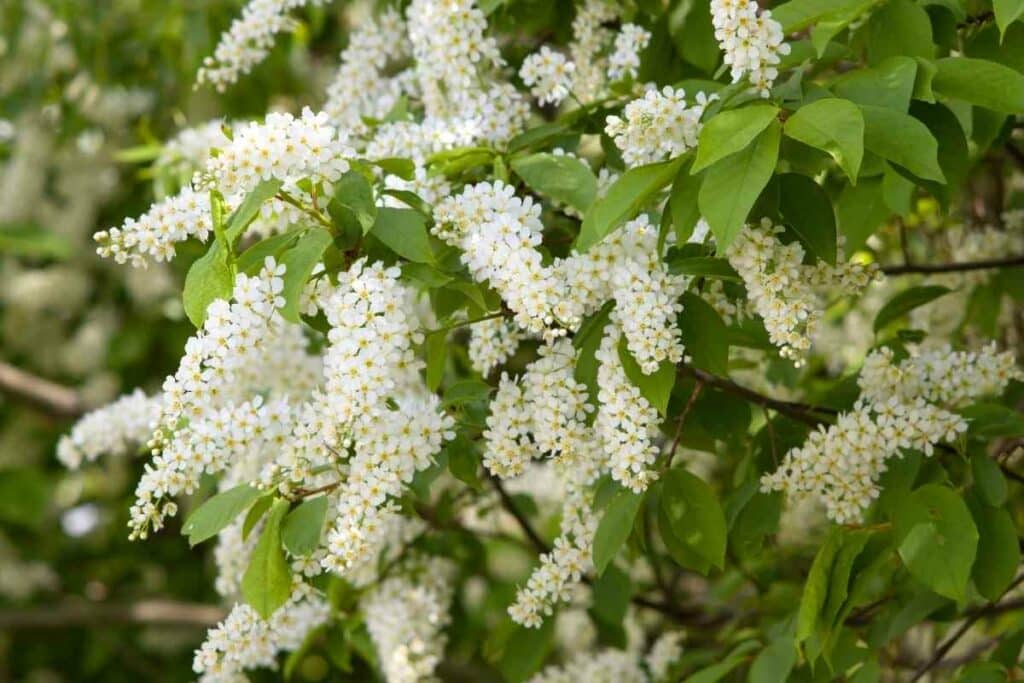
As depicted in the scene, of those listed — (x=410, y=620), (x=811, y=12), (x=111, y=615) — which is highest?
(x=811, y=12)

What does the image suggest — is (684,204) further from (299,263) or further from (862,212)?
(862,212)

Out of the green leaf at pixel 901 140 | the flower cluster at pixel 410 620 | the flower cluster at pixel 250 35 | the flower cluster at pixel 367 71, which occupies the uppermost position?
the green leaf at pixel 901 140

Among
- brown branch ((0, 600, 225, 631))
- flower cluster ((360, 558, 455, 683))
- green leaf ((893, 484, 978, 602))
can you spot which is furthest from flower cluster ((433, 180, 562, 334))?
brown branch ((0, 600, 225, 631))

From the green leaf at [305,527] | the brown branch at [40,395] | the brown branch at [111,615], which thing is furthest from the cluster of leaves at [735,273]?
the brown branch at [40,395]

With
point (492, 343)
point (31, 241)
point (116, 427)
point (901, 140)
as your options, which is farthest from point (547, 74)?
point (31, 241)

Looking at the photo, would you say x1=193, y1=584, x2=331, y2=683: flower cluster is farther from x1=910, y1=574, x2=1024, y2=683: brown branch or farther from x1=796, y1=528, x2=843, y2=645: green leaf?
x1=910, y1=574, x2=1024, y2=683: brown branch

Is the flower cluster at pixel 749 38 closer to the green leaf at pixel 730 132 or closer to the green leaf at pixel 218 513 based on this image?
the green leaf at pixel 730 132
